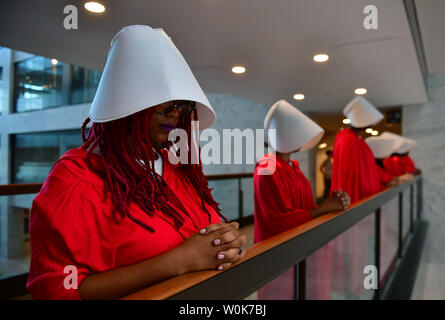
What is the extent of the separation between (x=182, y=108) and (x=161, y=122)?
0.25 feet

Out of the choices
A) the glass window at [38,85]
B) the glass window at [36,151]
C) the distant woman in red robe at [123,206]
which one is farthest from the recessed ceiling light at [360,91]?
the distant woman in red robe at [123,206]

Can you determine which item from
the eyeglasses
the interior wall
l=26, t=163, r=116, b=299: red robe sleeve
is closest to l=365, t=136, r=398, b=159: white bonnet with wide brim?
the interior wall

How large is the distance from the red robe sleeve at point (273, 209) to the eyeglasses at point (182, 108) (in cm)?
109

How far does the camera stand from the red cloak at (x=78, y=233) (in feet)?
1.99

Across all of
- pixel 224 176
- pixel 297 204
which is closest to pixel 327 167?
pixel 224 176

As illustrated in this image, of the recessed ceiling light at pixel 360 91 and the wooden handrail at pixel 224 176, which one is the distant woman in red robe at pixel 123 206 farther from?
the recessed ceiling light at pixel 360 91

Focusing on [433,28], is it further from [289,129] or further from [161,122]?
[161,122]

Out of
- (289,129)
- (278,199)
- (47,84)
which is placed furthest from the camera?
(47,84)

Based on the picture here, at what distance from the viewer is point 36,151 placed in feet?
6.74

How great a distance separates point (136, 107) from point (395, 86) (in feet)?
16.9

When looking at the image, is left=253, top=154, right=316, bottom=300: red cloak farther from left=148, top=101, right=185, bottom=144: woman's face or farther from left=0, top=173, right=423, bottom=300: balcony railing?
left=148, top=101, right=185, bottom=144: woman's face

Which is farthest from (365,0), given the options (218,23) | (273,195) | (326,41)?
(273,195)

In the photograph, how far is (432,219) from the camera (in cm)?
630

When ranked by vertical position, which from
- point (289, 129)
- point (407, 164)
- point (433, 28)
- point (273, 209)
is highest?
point (433, 28)
